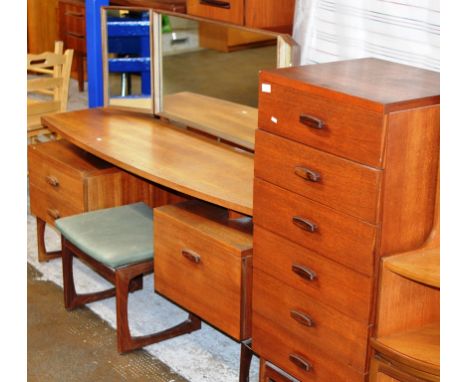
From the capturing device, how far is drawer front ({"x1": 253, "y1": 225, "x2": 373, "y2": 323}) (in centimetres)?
209

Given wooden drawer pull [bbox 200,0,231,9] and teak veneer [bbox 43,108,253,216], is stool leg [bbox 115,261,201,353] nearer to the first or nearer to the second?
teak veneer [bbox 43,108,253,216]

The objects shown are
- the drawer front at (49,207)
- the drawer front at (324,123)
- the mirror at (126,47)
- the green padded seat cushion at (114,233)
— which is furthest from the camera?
the mirror at (126,47)

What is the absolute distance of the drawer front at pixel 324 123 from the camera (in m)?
1.93

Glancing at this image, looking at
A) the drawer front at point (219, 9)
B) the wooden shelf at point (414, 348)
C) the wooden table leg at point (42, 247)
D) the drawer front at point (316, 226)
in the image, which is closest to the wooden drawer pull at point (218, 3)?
the drawer front at point (219, 9)

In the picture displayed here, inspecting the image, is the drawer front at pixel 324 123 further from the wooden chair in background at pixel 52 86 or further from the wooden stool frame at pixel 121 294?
the wooden chair in background at pixel 52 86

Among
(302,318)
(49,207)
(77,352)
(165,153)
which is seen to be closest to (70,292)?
(77,352)

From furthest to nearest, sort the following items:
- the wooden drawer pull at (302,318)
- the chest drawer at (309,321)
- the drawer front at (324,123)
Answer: the wooden drawer pull at (302,318) → the chest drawer at (309,321) → the drawer front at (324,123)

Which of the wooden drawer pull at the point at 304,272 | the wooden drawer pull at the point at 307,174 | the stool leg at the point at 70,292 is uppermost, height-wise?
the wooden drawer pull at the point at 307,174

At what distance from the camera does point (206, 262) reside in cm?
272

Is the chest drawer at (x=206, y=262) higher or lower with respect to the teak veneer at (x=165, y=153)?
lower

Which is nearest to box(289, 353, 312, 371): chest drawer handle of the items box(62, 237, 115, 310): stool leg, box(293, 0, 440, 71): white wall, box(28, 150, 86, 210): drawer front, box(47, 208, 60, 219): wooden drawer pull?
box(293, 0, 440, 71): white wall

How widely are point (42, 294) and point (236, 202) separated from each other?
1.33 metres

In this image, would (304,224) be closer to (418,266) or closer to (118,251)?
(418,266)
